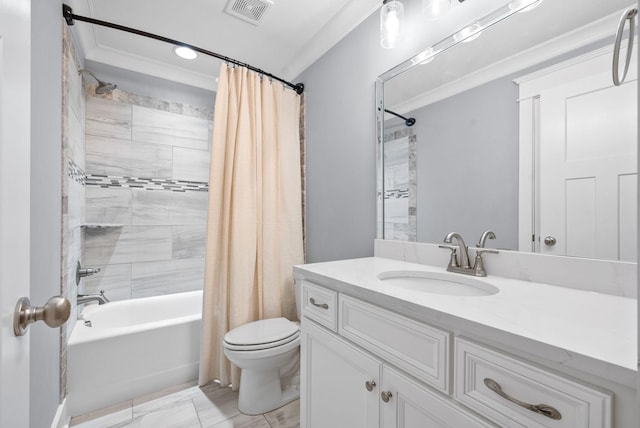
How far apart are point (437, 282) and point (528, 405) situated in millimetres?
620

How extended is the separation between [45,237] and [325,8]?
74.4 inches

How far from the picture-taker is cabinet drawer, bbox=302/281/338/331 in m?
1.02

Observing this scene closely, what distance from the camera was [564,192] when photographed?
0.90m

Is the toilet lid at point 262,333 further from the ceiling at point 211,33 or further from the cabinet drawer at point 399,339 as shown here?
the ceiling at point 211,33

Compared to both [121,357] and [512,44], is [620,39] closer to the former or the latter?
[512,44]

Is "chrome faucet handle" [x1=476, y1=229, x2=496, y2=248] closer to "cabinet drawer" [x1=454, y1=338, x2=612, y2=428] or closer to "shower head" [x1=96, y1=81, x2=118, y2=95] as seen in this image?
"cabinet drawer" [x1=454, y1=338, x2=612, y2=428]

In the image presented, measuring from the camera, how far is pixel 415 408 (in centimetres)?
73

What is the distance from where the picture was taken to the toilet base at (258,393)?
155 centimetres

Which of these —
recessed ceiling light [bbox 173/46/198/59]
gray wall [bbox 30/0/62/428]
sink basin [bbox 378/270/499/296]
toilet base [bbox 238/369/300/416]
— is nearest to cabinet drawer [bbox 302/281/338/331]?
sink basin [bbox 378/270/499/296]

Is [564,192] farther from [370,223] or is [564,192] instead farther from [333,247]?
[333,247]

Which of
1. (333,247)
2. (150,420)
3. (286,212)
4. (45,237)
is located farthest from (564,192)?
(150,420)

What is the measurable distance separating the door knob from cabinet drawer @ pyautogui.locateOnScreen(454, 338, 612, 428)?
82 centimetres

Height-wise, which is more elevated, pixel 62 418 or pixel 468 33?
pixel 468 33

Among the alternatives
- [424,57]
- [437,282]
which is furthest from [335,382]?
[424,57]
